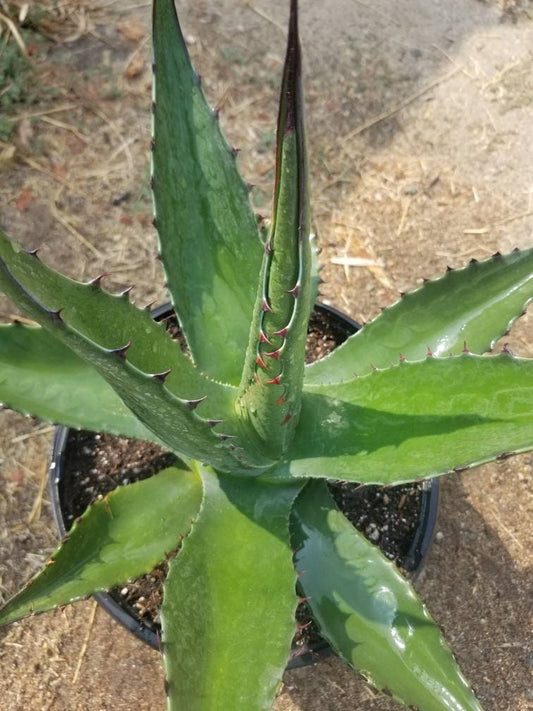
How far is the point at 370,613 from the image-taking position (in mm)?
1068

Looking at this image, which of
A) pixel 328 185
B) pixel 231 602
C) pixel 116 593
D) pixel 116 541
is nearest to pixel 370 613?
pixel 231 602

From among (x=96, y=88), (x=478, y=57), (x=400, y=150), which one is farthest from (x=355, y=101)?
(x=96, y=88)

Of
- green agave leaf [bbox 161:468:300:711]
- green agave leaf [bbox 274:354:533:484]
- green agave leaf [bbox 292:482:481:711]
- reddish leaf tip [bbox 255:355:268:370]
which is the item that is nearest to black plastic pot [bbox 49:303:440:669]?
green agave leaf [bbox 292:482:481:711]

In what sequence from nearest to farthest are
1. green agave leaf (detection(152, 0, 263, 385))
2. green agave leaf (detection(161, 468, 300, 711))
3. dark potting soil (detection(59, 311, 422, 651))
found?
1. green agave leaf (detection(161, 468, 300, 711))
2. green agave leaf (detection(152, 0, 263, 385))
3. dark potting soil (detection(59, 311, 422, 651))

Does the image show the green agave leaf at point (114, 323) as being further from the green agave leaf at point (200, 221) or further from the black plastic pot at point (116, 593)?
the black plastic pot at point (116, 593)

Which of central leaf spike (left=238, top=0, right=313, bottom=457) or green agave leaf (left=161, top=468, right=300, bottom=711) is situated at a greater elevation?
central leaf spike (left=238, top=0, right=313, bottom=457)

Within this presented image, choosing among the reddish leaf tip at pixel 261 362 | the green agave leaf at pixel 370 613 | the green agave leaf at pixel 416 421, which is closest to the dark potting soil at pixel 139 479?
the green agave leaf at pixel 370 613

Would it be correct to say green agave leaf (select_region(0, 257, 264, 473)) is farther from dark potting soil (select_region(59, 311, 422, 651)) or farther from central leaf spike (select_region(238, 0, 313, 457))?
dark potting soil (select_region(59, 311, 422, 651))

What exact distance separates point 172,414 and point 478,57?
6.75 ft

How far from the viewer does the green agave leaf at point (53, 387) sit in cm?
100

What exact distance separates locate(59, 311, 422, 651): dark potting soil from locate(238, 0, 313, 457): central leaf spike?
0.45 m

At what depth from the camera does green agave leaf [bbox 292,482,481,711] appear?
98 cm

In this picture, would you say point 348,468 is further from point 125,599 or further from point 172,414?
point 125,599

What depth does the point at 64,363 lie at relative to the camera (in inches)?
41.6
